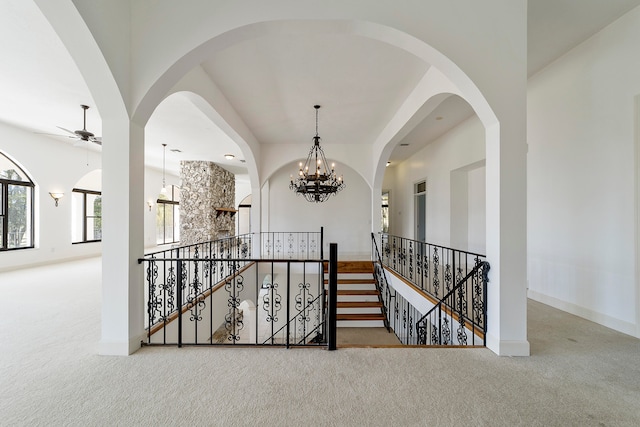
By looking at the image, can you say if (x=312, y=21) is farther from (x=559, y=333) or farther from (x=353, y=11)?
(x=559, y=333)

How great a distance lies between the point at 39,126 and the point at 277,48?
6764 millimetres

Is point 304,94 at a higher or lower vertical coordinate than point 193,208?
higher

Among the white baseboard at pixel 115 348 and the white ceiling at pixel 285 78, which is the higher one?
the white ceiling at pixel 285 78

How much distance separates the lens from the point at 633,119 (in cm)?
320

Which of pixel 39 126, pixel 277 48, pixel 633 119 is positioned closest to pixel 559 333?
pixel 633 119

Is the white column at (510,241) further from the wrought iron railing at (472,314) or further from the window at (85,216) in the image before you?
the window at (85,216)

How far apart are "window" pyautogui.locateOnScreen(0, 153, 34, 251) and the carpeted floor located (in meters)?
5.60

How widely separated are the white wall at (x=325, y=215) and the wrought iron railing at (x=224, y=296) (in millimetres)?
505

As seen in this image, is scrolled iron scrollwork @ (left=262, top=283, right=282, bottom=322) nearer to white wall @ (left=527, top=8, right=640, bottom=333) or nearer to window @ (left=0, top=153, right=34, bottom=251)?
white wall @ (left=527, top=8, right=640, bottom=333)

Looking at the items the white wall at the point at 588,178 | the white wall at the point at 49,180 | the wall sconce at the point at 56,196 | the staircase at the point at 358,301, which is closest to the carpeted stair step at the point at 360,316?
the staircase at the point at 358,301

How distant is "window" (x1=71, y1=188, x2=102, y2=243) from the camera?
29.8 ft

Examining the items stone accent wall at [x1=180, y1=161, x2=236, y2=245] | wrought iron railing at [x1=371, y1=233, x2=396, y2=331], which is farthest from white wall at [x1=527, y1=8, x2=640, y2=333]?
stone accent wall at [x1=180, y1=161, x2=236, y2=245]

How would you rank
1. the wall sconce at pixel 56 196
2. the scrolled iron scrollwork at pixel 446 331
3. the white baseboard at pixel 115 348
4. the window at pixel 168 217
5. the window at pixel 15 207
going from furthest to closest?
the window at pixel 168 217 → the wall sconce at pixel 56 196 → the window at pixel 15 207 → the scrolled iron scrollwork at pixel 446 331 → the white baseboard at pixel 115 348

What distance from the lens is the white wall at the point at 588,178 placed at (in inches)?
129
